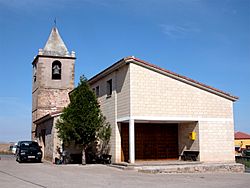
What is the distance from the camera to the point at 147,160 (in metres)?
22.5

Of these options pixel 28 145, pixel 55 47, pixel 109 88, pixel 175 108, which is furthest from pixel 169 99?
pixel 55 47

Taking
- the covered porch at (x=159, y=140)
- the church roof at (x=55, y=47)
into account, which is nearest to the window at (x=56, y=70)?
the church roof at (x=55, y=47)

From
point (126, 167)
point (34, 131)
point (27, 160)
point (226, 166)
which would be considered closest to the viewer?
point (126, 167)

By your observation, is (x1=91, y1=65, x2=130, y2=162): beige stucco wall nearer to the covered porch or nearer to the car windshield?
the covered porch

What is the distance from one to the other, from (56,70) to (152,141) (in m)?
16.8

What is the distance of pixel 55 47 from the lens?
1469 inches

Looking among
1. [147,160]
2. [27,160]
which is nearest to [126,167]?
[147,160]

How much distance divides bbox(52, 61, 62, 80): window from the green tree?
550 inches

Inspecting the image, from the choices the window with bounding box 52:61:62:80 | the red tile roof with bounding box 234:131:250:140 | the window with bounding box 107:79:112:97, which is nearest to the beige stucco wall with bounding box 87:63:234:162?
the window with bounding box 107:79:112:97

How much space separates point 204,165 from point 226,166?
1514 mm

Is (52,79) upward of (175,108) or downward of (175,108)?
upward

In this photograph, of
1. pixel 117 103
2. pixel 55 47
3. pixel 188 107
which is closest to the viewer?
pixel 188 107

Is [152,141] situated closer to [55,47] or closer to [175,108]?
[175,108]

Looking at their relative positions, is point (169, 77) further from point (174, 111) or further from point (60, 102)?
point (60, 102)
